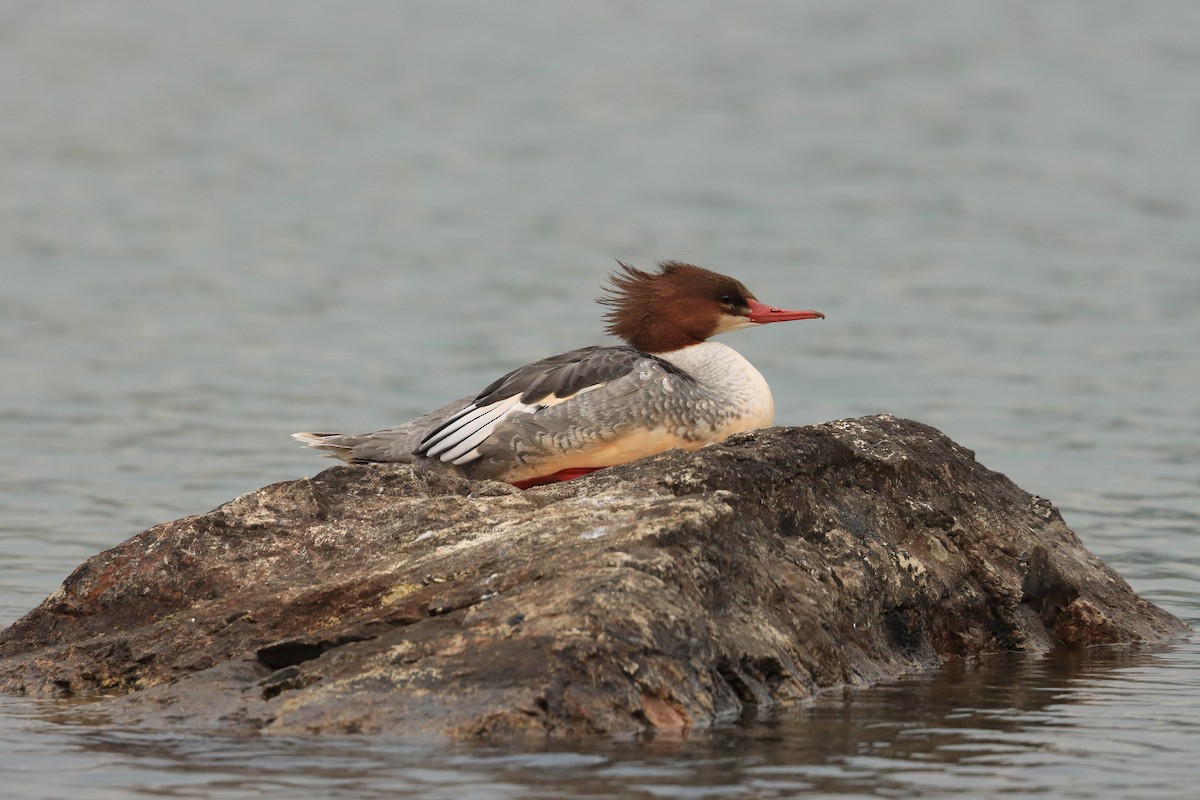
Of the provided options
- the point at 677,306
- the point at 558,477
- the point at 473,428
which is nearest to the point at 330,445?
the point at 473,428

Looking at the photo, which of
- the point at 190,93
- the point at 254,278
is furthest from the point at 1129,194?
the point at 190,93

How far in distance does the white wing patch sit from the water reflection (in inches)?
79.1

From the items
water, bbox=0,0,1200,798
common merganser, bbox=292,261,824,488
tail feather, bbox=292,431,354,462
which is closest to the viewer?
water, bbox=0,0,1200,798

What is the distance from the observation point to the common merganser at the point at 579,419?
698 centimetres

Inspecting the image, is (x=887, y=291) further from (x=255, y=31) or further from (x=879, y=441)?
(x=255, y=31)

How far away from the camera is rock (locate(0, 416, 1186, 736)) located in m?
4.87

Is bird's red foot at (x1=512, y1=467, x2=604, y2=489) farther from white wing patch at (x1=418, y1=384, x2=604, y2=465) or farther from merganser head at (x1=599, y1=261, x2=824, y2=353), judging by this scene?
merganser head at (x1=599, y1=261, x2=824, y2=353)

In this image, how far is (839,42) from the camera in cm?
3195

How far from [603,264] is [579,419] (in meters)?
11.8

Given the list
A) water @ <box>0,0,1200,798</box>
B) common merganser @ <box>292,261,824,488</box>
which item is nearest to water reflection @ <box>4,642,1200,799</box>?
water @ <box>0,0,1200,798</box>

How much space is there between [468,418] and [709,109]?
71.5ft

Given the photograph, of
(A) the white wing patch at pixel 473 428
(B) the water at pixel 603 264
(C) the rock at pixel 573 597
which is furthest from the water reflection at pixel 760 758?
(A) the white wing patch at pixel 473 428

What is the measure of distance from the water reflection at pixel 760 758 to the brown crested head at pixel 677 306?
2.48 meters

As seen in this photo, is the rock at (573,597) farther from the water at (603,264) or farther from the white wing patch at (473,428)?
the white wing patch at (473,428)
